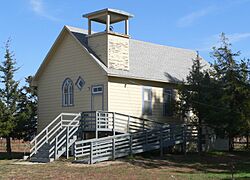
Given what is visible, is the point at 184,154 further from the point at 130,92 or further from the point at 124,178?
the point at 124,178

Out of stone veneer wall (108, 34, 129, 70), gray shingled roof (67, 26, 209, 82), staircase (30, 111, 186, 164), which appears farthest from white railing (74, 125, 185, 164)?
stone veneer wall (108, 34, 129, 70)

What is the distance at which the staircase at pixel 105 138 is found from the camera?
79.5 ft

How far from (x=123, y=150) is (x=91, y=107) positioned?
14.1 feet

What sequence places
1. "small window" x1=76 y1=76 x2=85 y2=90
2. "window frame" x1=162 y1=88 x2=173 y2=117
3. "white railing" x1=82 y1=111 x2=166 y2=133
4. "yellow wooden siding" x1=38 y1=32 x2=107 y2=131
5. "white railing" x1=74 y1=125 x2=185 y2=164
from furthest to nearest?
1. "window frame" x1=162 y1=88 x2=173 y2=117
2. "small window" x1=76 y1=76 x2=85 y2=90
3. "yellow wooden siding" x1=38 y1=32 x2=107 y2=131
4. "white railing" x1=82 y1=111 x2=166 y2=133
5. "white railing" x1=74 y1=125 x2=185 y2=164

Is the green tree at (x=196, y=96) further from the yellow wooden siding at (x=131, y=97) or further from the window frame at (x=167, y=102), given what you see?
the yellow wooden siding at (x=131, y=97)

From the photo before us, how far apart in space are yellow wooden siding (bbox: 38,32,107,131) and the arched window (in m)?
0.29

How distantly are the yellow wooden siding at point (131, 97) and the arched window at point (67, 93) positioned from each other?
3.62 meters

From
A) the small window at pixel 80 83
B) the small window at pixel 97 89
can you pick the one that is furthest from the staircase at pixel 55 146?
the small window at pixel 80 83

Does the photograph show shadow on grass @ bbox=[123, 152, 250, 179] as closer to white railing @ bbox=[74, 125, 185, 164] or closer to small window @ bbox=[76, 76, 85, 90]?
white railing @ bbox=[74, 125, 185, 164]

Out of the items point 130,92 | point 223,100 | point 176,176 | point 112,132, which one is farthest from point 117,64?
point 176,176

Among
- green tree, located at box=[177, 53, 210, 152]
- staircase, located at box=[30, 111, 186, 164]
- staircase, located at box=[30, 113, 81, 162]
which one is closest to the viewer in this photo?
staircase, located at box=[30, 111, 186, 164]

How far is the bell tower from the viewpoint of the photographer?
2798cm

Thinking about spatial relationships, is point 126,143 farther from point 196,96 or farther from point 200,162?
point 196,96

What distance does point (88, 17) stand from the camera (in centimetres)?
2914
